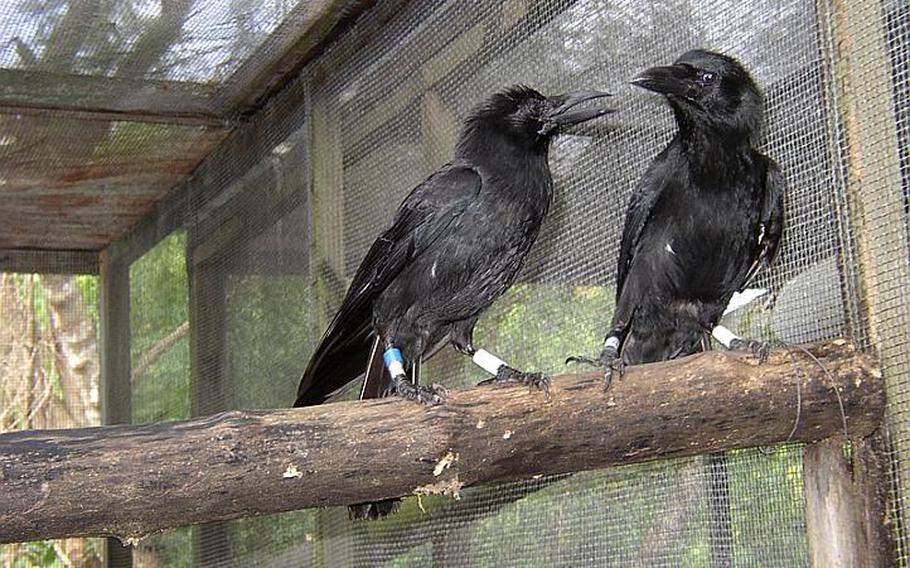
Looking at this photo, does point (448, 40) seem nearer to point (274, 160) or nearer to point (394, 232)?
point (394, 232)

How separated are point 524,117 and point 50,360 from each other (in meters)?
4.27

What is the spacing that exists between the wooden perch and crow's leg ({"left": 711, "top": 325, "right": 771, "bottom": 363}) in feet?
0.09

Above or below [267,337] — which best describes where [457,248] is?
below

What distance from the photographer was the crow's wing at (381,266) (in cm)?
279

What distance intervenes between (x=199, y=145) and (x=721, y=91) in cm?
247

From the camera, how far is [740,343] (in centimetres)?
246

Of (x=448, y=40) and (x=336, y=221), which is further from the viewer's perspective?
(x=336, y=221)

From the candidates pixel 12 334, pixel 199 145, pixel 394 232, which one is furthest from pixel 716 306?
pixel 12 334

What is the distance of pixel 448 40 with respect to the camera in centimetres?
329

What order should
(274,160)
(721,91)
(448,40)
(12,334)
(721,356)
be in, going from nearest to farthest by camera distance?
(721,356) → (721,91) → (448,40) → (274,160) → (12,334)

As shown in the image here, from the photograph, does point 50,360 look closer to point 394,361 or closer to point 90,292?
point 90,292

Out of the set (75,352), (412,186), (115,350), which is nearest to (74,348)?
(75,352)

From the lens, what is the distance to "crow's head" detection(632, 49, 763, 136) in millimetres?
2480

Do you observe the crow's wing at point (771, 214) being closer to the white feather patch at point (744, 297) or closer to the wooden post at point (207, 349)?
the white feather patch at point (744, 297)
